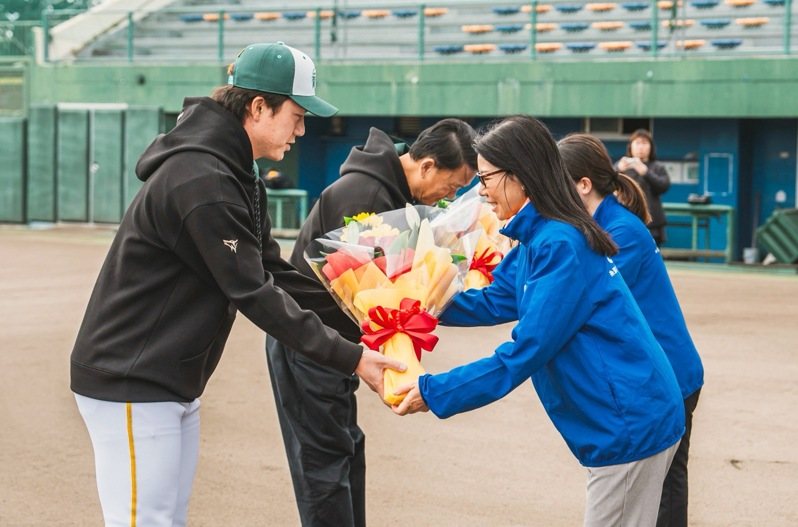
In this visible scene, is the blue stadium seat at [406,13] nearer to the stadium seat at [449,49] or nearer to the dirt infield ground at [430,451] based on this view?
the stadium seat at [449,49]

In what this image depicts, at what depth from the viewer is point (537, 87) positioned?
64.7ft

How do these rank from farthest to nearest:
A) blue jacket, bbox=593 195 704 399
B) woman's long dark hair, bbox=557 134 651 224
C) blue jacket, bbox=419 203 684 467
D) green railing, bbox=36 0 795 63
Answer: green railing, bbox=36 0 795 63 < woman's long dark hair, bbox=557 134 651 224 < blue jacket, bbox=593 195 704 399 < blue jacket, bbox=419 203 684 467

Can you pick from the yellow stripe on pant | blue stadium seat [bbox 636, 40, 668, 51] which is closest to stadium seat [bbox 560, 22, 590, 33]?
blue stadium seat [bbox 636, 40, 668, 51]

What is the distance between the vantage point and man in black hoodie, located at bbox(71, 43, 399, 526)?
3.44m

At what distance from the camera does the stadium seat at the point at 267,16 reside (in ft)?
82.6

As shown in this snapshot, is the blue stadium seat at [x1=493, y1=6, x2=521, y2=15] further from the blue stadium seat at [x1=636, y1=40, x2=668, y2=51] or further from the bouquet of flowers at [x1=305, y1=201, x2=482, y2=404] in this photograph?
the bouquet of flowers at [x1=305, y1=201, x2=482, y2=404]

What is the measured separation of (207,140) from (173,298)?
45 cm

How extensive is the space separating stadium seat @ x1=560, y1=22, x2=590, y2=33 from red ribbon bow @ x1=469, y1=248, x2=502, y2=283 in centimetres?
1785

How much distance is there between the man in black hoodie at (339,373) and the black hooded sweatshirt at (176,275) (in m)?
1.09

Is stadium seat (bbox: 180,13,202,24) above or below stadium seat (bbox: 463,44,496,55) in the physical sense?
above

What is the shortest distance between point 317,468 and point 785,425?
3841 millimetres

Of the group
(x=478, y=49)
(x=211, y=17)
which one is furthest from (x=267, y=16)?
(x=478, y=49)

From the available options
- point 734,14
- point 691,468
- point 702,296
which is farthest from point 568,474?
point 734,14

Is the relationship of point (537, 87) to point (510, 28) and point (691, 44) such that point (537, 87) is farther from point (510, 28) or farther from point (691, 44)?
point (510, 28)
